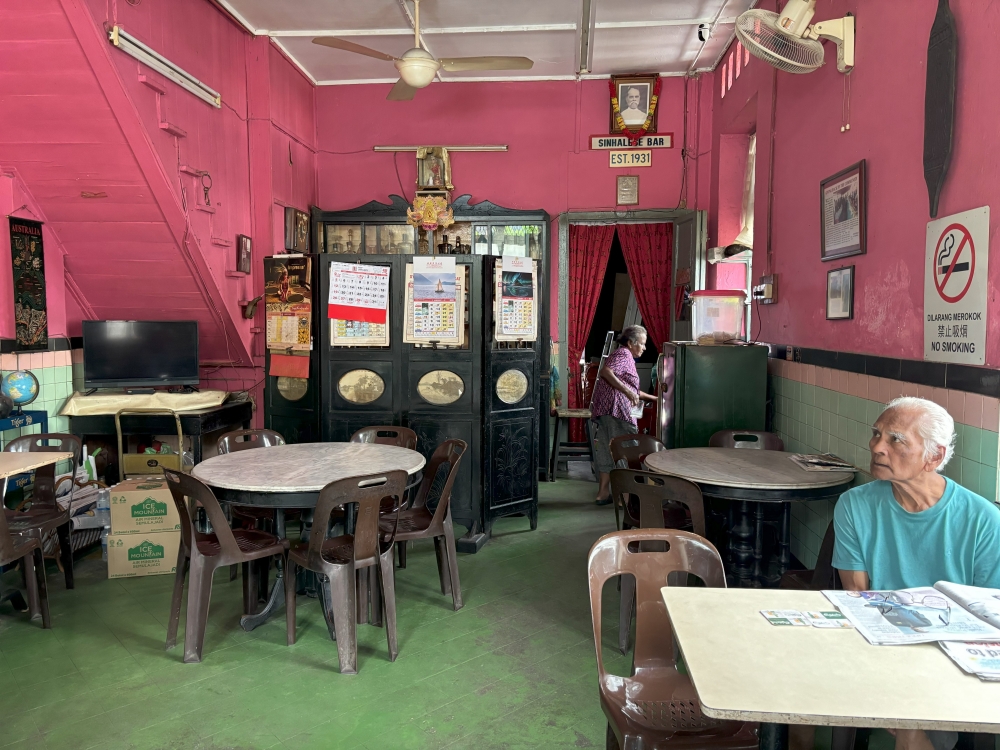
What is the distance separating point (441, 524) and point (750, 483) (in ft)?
5.30

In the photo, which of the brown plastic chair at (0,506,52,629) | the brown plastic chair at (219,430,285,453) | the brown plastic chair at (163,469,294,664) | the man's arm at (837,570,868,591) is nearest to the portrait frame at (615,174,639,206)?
the brown plastic chair at (219,430,285,453)

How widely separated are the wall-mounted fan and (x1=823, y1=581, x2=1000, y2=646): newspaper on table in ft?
9.46

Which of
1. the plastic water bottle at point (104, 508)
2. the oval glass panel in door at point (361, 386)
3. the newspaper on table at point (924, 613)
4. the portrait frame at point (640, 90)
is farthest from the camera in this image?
the portrait frame at point (640, 90)

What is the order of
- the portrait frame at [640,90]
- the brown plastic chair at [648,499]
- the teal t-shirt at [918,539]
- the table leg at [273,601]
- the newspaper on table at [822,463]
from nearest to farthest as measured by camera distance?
the teal t-shirt at [918,539], the brown plastic chair at [648,499], the newspaper on table at [822,463], the table leg at [273,601], the portrait frame at [640,90]

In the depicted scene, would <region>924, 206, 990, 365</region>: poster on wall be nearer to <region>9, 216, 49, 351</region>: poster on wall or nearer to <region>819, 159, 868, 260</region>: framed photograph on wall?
<region>819, 159, 868, 260</region>: framed photograph on wall

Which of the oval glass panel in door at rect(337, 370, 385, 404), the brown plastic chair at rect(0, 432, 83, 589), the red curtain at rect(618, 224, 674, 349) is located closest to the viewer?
the brown plastic chair at rect(0, 432, 83, 589)

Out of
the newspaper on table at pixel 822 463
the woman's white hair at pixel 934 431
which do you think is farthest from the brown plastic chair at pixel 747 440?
the woman's white hair at pixel 934 431

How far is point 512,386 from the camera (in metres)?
5.21

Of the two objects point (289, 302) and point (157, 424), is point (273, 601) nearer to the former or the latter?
point (289, 302)

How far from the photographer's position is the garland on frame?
7297 millimetres

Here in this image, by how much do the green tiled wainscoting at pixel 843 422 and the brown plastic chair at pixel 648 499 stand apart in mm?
951

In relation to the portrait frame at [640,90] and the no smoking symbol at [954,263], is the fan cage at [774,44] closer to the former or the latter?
the no smoking symbol at [954,263]

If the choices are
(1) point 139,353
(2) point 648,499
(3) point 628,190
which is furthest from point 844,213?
(1) point 139,353

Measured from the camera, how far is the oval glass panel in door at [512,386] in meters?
5.15
